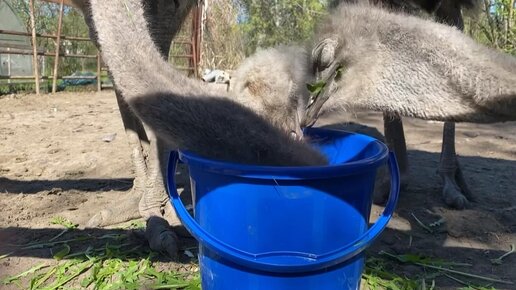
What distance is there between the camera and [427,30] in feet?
5.49

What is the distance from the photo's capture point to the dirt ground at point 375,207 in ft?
7.80

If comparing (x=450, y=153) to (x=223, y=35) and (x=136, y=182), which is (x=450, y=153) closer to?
(x=136, y=182)

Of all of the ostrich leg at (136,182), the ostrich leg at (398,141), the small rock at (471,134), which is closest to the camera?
the ostrich leg at (136,182)

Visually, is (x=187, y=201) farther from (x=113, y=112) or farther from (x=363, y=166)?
(x=113, y=112)

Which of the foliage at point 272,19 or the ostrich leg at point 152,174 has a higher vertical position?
the foliage at point 272,19

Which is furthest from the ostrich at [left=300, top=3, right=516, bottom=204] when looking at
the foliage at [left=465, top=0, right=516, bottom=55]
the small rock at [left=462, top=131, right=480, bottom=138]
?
the foliage at [left=465, top=0, right=516, bottom=55]

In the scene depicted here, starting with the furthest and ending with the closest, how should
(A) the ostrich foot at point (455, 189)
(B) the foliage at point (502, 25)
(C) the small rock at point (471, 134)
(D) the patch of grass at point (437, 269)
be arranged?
1. (B) the foliage at point (502, 25)
2. (C) the small rock at point (471, 134)
3. (A) the ostrich foot at point (455, 189)
4. (D) the patch of grass at point (437, 269)

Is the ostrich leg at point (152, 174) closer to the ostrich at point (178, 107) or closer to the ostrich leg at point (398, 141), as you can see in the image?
the ostrich at point (178, 107)

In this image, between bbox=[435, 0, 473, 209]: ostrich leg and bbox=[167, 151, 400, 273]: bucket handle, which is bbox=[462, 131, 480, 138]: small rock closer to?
bbox=[435, 0, 473, 209]: ostrich leg

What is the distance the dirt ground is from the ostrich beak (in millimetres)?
704

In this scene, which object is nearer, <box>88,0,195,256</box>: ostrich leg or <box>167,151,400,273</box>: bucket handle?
<box>167,151,400,273</box>: bucket handle

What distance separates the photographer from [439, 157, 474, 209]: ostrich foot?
2.85 m

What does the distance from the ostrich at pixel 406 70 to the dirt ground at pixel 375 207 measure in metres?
0.75

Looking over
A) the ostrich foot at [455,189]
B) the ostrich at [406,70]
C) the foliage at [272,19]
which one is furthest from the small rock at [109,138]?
the foliage at [272,19]
